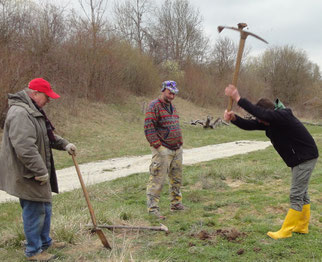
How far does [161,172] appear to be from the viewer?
17.9 ft

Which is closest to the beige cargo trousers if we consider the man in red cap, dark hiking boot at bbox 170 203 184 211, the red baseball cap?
dark hiking boot at bbox 170 203 184 211

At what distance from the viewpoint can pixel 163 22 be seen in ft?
138

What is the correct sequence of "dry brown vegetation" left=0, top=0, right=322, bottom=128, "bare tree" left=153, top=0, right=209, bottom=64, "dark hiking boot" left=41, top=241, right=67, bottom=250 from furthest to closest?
"bare tree" left=153, top=0, right=209, bottom=64 → "dry brown vegetation" left=0, top=0, right=322, bottom=128 → "dark hiking boot" left=41, top=241, right=67, bottom=250

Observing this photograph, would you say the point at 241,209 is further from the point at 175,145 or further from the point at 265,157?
the point at 265,157

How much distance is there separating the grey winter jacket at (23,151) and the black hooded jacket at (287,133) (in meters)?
2.43

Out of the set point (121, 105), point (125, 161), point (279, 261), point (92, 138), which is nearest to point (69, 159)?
point (125, 161)

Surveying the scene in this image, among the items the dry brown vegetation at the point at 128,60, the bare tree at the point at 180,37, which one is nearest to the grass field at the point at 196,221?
the dry brown vegetation at the point at 128,60

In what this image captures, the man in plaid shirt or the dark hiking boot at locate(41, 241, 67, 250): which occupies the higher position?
the man in plaid shirt

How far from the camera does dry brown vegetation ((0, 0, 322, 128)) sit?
1975 centimetres

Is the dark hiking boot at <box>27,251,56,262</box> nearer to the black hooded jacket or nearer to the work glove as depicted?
the work glove

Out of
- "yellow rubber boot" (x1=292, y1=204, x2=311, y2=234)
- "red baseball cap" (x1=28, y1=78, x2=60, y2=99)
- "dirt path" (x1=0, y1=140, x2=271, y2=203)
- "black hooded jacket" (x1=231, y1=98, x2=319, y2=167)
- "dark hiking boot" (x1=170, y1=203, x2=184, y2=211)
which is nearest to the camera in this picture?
"red baseball cap" (x1=28, y1=78, x2=60, y2=99)

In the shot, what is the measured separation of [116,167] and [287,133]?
806cm

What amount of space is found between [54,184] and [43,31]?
19.7 metres

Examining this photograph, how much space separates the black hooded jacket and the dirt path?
5.29 meters
